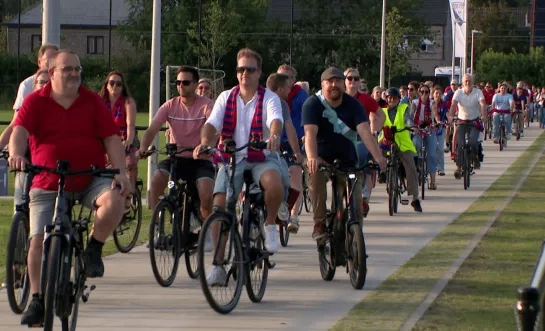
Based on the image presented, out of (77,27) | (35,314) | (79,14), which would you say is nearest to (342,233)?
(35,314)

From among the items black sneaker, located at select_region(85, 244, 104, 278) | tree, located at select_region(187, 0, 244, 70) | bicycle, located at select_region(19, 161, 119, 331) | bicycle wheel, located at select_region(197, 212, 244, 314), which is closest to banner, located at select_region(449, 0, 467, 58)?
tree, located at select_region(187, 0, 244, 70)

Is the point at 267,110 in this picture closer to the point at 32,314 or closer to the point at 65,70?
the point at 65,70

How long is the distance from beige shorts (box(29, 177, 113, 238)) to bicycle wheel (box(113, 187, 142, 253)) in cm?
476

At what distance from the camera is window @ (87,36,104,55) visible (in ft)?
297

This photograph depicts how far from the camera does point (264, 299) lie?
388 inches

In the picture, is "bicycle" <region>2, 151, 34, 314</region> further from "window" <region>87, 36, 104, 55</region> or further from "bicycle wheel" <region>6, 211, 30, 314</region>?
"window" <region>87, 36, 104, 55</region>

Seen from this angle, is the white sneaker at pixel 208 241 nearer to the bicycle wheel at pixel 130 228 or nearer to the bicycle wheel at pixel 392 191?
the bicycle wheel at pixel 130 228

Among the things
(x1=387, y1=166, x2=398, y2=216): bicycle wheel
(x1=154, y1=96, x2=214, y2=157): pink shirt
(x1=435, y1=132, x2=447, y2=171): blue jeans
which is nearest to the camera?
(x1=154, y1=96, x2=214, y2=157): pink shirt

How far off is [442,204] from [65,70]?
12.0 meters

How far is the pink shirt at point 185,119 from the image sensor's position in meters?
11.2

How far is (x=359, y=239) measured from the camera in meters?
10.2

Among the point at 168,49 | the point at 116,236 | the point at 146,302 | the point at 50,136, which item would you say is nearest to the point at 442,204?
the point at 116,236

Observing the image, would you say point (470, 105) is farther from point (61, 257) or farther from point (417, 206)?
point (61, 257)

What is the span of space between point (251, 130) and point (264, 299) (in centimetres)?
127
